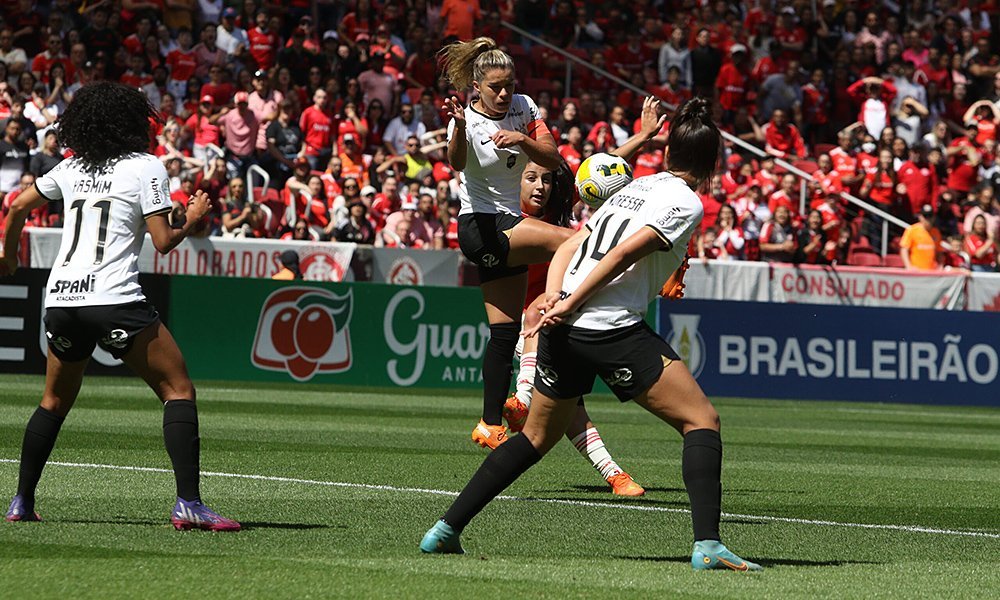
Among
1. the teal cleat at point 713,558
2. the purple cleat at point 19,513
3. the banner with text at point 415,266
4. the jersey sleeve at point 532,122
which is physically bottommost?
the banner with text at point 415,266

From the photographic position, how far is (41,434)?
24.5 feet

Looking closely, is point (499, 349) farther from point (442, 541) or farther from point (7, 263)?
point (7, 263)

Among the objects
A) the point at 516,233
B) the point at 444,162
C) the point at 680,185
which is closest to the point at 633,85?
the point at 444,162

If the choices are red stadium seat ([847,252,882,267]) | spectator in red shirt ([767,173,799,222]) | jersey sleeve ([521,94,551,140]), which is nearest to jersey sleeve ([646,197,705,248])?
jersey sleeve ([521,94,551,140])

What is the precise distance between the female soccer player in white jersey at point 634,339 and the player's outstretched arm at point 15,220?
2.36m

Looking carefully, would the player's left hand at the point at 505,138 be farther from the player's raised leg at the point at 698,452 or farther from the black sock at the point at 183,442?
the player's raised leg at the point at 698,452

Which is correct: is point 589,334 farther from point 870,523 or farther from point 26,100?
point 26,100

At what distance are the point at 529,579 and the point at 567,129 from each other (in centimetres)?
2048

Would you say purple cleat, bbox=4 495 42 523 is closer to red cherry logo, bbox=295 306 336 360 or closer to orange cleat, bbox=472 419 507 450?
orange cleat, bbox=472 419 507 450

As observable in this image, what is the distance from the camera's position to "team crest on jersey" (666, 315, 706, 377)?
2198 cm

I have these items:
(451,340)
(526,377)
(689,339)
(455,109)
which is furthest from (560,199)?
(689,339)

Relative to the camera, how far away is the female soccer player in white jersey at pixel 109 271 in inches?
280

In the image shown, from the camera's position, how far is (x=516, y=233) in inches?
383

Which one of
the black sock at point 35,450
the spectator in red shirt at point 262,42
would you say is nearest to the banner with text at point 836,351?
the spectator in red shirt at point 262,42
